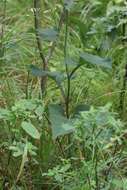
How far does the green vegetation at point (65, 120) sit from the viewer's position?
1.69m

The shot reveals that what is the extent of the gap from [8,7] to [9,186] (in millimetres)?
2207

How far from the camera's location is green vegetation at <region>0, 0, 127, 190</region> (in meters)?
1.69

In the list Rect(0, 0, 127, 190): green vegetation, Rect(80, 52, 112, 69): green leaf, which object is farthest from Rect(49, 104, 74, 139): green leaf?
Rect(80, 52, 112, 69): green leaf

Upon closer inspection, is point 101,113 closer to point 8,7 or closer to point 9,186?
point 9,186

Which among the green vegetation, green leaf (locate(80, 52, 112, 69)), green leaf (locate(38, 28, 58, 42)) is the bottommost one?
the green vegetation

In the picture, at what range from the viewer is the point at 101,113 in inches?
63.4

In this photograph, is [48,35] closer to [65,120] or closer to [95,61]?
[95,61]

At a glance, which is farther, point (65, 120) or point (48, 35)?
point (48, 35)

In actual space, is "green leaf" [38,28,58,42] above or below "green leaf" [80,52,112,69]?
above

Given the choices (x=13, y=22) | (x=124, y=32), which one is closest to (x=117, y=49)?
(x=124, y=32)

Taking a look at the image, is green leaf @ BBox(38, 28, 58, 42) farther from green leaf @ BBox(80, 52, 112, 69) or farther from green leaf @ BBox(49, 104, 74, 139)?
green leaf @ BBox(49, 104, 74, 139)

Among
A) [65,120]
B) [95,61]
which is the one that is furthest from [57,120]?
[95,61]

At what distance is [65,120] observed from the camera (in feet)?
6.16

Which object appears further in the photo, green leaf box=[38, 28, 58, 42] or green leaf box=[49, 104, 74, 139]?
green leaf box=[38, 28, 58, 42]
